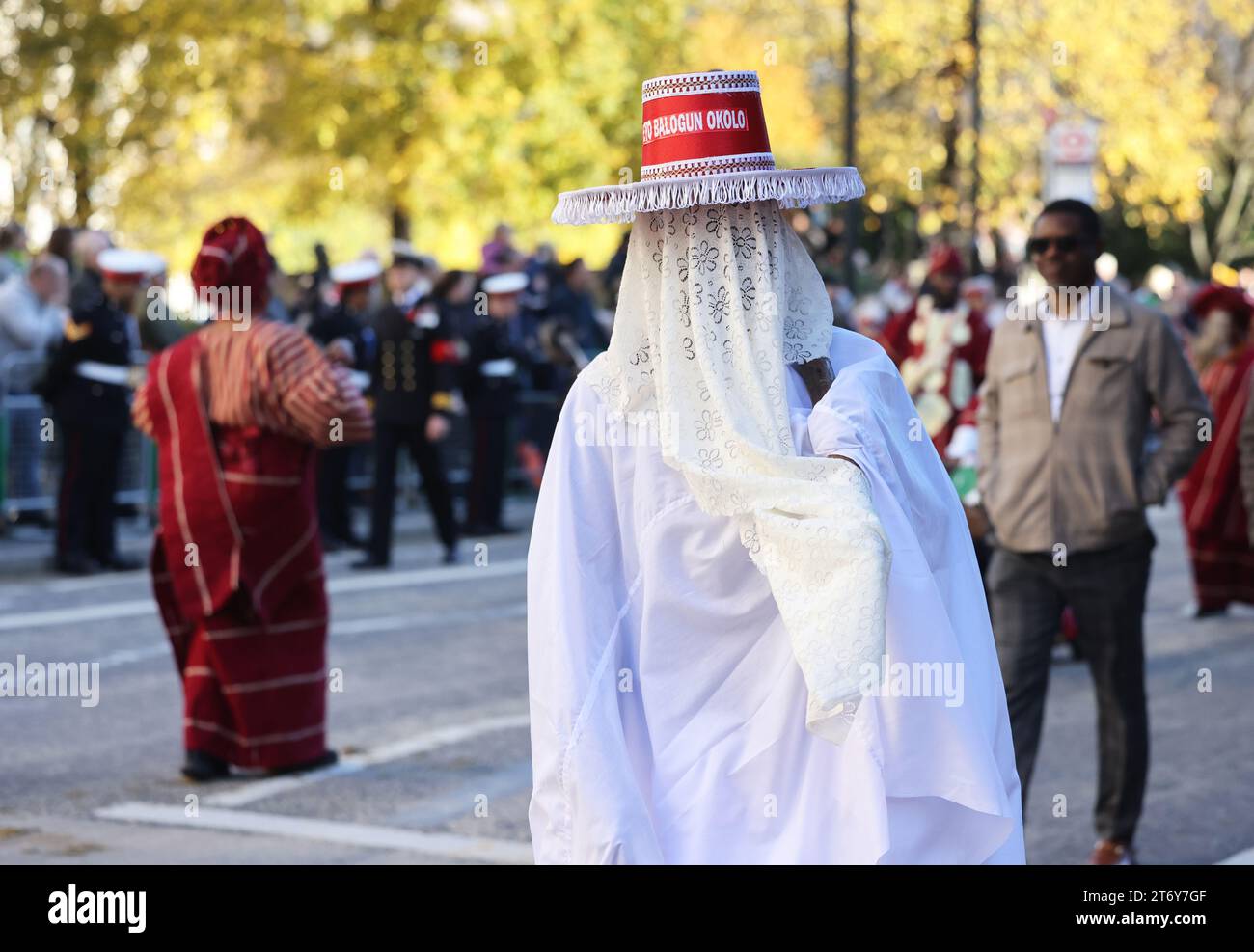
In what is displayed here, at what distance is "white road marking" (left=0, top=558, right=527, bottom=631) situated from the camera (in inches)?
481

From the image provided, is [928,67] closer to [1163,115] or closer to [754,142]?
[1163,115]

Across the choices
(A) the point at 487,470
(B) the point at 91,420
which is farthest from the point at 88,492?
(A) the point at 487,470

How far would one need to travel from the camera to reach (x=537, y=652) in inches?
152

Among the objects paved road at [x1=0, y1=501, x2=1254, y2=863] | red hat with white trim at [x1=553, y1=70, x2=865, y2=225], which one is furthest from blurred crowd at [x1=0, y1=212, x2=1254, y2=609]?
red hat with white trim at [x1=553, y1=70, x2=865, y2=225]

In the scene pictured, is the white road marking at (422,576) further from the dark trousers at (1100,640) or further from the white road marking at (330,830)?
the dark trousers at (1100,640)

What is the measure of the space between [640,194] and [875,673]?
3.22ft

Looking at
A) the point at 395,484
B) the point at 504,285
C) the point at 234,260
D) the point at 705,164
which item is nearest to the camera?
the point at 705,164

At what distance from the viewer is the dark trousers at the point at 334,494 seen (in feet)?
54.1

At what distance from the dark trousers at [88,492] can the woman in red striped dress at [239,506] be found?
19.8 ft

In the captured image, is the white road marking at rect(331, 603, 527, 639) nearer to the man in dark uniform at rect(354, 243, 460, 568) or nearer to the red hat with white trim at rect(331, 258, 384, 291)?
the man in dark uniform at rect(354, 243, 460, 568)

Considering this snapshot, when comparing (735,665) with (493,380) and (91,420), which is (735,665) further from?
(493,380)

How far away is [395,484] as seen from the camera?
1550cm

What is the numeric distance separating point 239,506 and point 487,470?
9.41m
